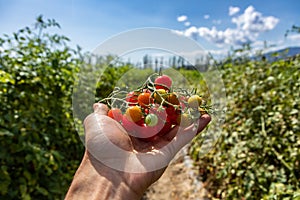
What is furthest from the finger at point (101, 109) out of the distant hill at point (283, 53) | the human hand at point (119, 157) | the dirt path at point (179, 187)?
the distant hill at point (283, 53)

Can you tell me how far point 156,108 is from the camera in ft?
3.56

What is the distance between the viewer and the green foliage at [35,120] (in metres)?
1.80

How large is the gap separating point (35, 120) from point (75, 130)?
0.62 meters

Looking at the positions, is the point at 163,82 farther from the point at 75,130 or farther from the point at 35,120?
the point at 75,130

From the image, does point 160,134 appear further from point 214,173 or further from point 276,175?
point 214,173

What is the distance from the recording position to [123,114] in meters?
1.17

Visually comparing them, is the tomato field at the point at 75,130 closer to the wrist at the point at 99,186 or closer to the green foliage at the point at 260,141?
the green foliage at the point at 260,141

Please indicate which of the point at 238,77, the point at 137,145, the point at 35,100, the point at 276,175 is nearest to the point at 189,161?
the point at 238,77

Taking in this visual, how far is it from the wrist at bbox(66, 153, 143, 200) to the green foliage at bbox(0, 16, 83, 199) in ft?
2.16

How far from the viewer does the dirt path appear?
311cm

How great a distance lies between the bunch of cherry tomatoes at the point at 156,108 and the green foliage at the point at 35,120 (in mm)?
780

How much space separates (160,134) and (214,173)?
7.03ft

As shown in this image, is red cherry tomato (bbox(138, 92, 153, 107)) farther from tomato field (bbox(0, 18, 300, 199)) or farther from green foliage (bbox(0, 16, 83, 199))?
green foliage (bbox(0, 16, 83, 199))

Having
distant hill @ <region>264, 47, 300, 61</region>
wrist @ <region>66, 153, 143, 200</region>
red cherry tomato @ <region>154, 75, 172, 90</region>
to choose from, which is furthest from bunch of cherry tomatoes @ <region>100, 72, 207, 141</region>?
distant hill @ <region>264, 47, 300, 61</region>
